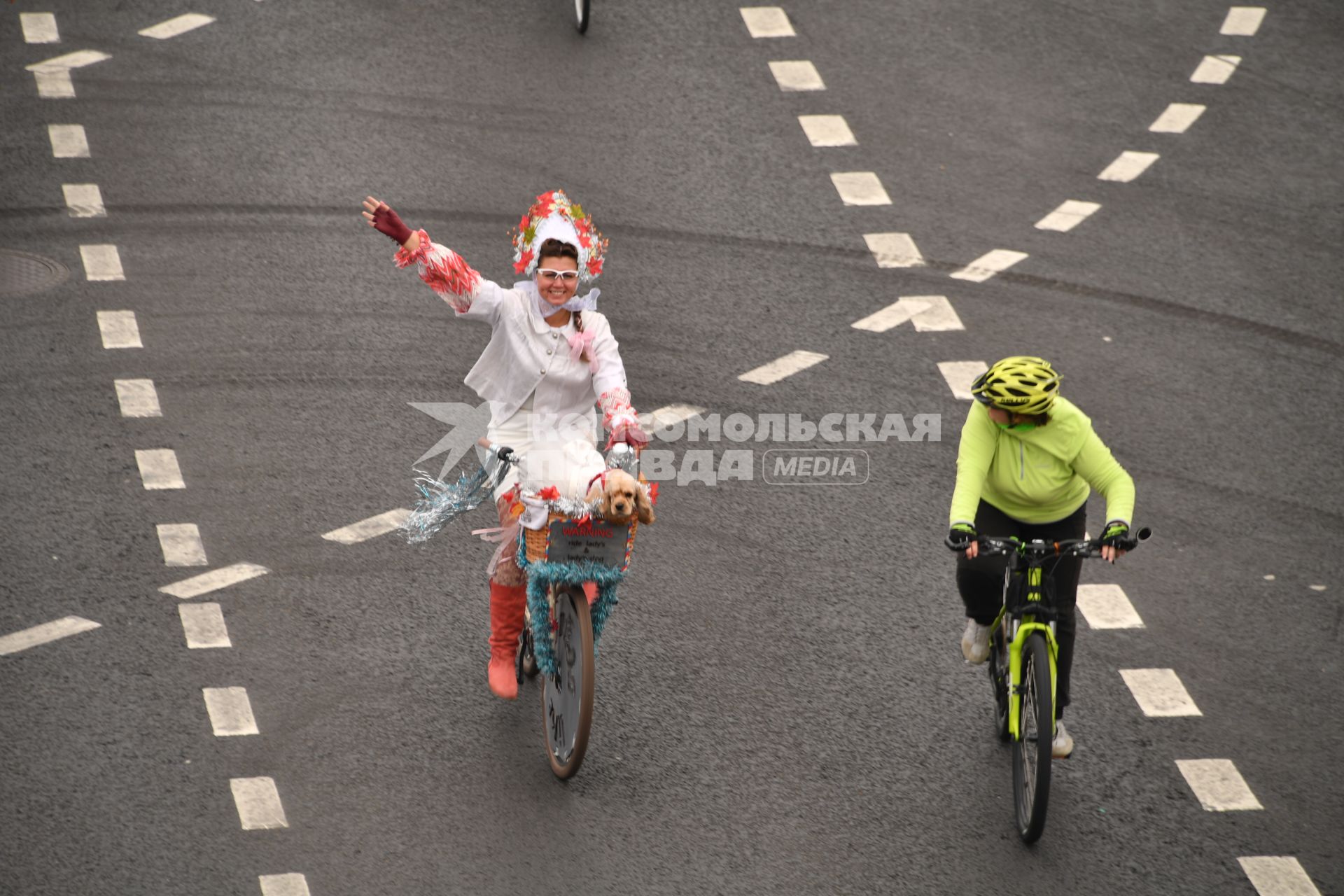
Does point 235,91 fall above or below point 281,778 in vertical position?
above

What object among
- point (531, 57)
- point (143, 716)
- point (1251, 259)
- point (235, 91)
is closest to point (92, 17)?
point (235, 91)

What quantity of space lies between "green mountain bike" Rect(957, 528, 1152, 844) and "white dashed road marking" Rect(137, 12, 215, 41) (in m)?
8.95

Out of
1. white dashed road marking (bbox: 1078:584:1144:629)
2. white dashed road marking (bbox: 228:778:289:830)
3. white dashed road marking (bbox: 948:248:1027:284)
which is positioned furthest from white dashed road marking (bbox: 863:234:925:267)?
white dashed road marking (bbox: 228:778:289:830)

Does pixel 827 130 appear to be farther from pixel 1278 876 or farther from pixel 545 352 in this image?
pixel 1278 876

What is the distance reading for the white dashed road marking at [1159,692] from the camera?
8055 mm

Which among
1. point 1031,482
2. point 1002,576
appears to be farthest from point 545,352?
point 1002,576

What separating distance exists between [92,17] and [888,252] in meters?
6.79

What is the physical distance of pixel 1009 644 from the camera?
24.3 feet

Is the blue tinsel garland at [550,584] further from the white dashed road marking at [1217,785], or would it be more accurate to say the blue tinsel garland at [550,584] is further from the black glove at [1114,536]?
the white dashed road marking at [1217,785]

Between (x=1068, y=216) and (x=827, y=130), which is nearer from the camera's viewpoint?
(x=1068, y=216)

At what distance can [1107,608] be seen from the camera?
28.8 ft

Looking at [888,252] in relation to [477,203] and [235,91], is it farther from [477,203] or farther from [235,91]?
[235,91]

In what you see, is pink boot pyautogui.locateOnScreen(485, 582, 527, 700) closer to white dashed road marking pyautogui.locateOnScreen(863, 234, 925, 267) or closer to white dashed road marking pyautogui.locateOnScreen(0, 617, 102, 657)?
white dashed road marking pyautogui.locateOnScreen(0, 617, 102, 657)

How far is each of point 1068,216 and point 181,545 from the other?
6.77m
